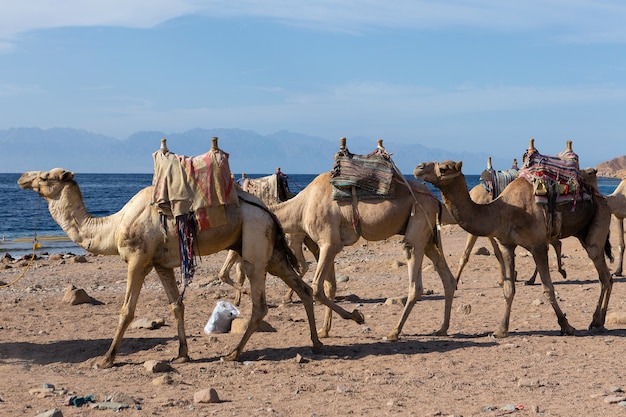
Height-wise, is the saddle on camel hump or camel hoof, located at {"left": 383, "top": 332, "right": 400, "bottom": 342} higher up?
the saddle on camel hump

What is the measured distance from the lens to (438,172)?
9.84 meters

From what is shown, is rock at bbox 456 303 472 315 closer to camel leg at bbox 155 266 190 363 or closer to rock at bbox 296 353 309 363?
rock at bbox 296 353 309 363

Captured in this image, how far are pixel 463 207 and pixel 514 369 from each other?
2248 mm

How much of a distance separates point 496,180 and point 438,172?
19.4 feet

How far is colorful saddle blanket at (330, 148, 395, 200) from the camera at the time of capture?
10773mm

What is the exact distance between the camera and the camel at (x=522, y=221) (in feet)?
33.2

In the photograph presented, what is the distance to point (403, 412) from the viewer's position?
7305 millimetres

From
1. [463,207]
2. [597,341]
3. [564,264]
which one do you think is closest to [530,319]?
[597,341]

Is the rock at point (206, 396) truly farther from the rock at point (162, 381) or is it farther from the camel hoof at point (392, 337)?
the camel hoof at point (392, 337)

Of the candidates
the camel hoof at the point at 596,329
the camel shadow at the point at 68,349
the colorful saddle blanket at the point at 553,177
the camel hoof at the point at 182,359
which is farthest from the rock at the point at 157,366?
the camel hoof at the point at 596,329

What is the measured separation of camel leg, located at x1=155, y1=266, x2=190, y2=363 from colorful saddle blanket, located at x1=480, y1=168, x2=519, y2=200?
734 cm

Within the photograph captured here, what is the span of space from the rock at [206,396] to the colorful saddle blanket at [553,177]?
200 inches

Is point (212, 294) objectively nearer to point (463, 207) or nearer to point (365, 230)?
point (365, 230)

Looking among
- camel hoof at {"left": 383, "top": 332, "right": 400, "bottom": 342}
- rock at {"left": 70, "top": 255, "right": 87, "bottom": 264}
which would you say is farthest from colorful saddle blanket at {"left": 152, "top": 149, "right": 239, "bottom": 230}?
rock at {"left": 70, "top": 255, "right": 87, "bottom": 264}
